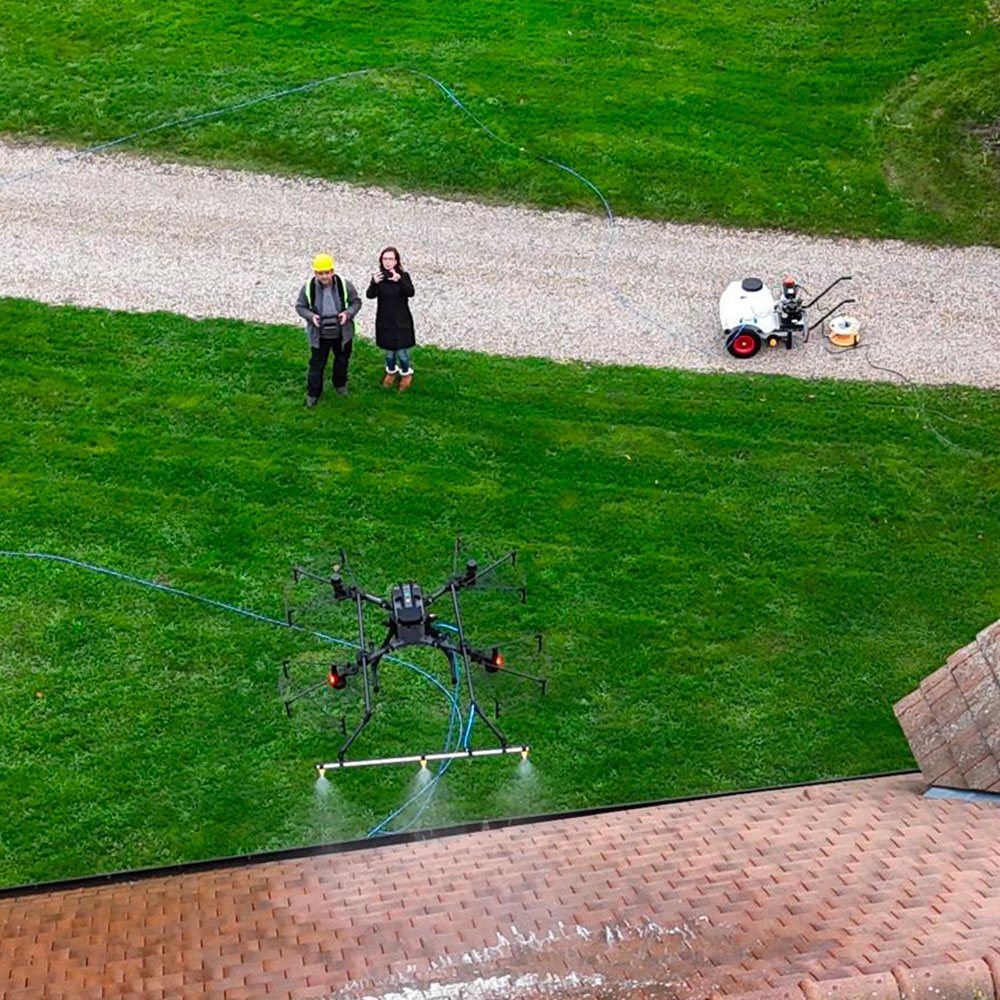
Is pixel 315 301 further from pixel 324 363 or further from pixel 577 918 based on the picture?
pixel 577 918

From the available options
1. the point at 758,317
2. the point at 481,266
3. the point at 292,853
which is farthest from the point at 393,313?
the point at 292,853

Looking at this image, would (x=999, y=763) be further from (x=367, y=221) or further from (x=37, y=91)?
(x=37, y=91)

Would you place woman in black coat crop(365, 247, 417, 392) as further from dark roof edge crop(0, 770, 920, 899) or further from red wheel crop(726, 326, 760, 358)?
dark roof edge crop(0, 770, 920, 899)

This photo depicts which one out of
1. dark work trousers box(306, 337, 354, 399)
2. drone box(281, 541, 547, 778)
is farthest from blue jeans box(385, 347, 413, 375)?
drone box(281, 541, 547, 778)

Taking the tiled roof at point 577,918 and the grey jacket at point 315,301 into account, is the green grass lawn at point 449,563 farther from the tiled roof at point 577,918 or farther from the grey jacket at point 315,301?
the tiled roof at point 577,918

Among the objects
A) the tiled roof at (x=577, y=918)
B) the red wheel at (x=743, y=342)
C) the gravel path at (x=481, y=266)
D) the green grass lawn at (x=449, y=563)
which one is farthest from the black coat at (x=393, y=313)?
the tiled roof at (x=577, y=918)

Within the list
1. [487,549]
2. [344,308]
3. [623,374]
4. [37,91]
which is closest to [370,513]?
[487,549]
